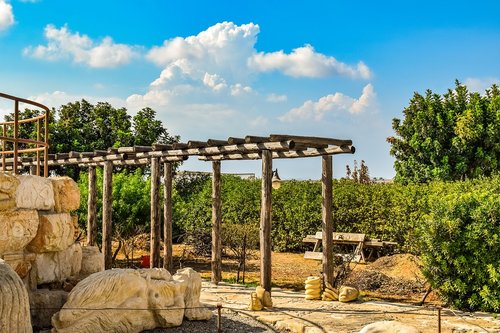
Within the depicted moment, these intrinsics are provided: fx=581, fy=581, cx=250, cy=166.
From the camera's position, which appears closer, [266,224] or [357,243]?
[266,224]

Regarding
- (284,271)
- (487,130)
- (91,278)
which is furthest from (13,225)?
(487,130)

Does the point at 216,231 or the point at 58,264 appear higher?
the point at 216,231

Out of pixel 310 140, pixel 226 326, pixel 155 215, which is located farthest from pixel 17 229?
pixel 155 215

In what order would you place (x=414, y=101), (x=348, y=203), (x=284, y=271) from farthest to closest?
(x=414, y=101)
(x=348, y=203)
(x=284, y=271)

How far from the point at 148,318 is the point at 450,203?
6.61 meters

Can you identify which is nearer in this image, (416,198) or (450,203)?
(450,203)

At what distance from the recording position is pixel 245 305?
11.9m

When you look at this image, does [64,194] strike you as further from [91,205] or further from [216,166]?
[91,205]

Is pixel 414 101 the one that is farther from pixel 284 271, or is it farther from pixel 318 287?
pixel 318 287

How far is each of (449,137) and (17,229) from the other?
77.5 ft

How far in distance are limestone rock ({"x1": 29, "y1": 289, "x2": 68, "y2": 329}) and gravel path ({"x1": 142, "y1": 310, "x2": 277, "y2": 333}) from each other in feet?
5.32

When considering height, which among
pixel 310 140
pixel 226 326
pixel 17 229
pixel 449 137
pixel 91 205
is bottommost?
pixel 226 326

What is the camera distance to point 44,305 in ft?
31.1

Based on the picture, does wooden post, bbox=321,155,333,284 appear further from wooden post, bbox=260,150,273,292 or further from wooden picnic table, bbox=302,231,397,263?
wooden picnic table, bbox=302,231,397,263
